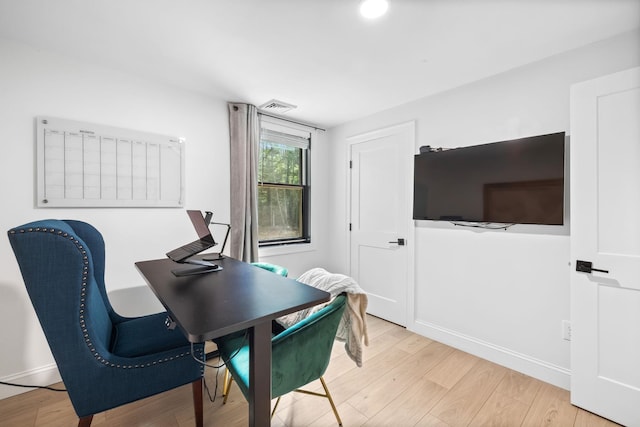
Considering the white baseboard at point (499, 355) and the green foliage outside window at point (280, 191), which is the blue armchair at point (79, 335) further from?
the white baseboard at point (499, 355)

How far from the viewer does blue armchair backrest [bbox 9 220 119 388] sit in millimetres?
1019

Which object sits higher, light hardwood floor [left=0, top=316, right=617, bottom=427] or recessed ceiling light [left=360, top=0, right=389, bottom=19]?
recessed ceiling light [left=360, top=0, right=389, bottom=19]

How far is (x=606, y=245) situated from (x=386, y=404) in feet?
5.69

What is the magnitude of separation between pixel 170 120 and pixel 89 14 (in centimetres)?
99

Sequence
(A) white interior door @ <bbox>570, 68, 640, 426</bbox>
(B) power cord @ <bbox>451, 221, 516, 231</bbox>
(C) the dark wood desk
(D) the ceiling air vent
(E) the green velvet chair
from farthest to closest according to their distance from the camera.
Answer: (D) the ceiling air vent
(B) power cord @ <bbox>451, 221, 516, 231</bbox>
(A) white interior door @ <bbox>570, 68, 640, 426</bbox>
(E) the green velvet chair
(C) the dark wood desk

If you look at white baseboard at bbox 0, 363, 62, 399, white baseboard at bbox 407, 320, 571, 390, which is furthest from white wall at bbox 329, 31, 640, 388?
white baseboard at bbox 0, 363, 62, 399

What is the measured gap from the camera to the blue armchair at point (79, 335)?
40.4 inches

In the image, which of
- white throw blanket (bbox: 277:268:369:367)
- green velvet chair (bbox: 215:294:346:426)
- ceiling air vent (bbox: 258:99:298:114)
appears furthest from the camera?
ceiling air vent (bbox: 258:99:298:114)

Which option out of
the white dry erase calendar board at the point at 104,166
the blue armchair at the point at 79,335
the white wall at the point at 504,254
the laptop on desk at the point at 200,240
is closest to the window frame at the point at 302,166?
the white dry erase calendar board at the point at 104,166

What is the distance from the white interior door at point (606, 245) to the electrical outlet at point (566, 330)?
178 millimetres

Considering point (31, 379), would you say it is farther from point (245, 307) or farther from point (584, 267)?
point (584, 267)

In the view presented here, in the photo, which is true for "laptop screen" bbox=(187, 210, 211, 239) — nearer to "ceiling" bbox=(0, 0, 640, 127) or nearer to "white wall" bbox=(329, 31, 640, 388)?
"ceiling" bbox=(0, 0, 640, 127)

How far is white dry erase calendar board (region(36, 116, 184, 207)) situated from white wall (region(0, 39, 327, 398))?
0.06 m

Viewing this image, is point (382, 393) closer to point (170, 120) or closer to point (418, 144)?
point (418, 144)
